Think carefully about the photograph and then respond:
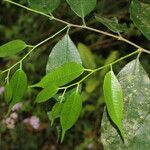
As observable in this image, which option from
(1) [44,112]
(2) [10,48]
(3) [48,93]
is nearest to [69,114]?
(3) [48,93]

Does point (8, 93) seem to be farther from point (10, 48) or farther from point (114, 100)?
point (114, 100)

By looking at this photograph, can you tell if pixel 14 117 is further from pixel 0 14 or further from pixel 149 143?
pixel 149 143

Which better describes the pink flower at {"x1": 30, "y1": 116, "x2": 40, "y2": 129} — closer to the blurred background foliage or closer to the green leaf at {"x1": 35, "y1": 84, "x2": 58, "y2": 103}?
the blurred background foliage

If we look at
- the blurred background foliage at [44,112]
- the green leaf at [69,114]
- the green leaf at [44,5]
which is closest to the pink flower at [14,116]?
the blurred background foliage at [44,112]

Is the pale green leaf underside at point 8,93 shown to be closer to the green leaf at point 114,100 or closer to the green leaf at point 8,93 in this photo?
the green leaf at point 8,93

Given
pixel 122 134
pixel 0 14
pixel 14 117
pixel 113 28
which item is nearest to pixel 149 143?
pixel 122 134

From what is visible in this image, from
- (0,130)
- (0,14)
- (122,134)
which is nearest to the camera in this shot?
(122,134)
